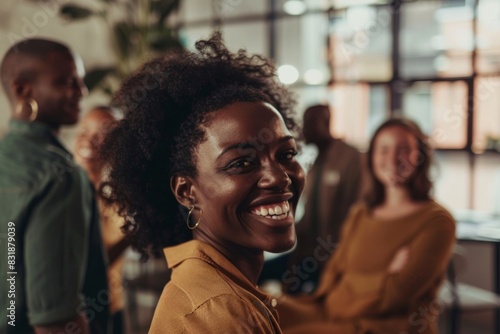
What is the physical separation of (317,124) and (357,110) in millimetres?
1418

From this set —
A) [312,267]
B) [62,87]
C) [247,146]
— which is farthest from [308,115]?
[247,146]

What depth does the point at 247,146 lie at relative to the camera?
0.93m

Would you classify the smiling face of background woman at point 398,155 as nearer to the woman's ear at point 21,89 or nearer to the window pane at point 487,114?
the woman's ear at point 21,89

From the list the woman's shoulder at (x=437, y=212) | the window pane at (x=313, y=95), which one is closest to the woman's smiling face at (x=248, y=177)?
the woman's shoulder at (x=437, y=212)

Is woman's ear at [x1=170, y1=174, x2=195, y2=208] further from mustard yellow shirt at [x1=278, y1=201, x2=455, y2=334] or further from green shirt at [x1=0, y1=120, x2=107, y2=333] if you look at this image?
mustard yellow shirt at [x1=278, y1=201, x2=455, y2=334]

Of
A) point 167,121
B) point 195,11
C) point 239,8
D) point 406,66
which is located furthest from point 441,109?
point 167,121

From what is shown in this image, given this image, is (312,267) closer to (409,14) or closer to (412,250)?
(412,250)

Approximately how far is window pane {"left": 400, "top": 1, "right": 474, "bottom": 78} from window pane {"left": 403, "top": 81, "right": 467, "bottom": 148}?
0.35ft

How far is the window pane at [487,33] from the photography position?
4246mm

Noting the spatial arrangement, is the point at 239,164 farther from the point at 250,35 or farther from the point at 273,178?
the point at 250,35

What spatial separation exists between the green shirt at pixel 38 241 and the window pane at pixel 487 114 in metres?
3.71

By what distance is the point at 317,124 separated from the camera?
361 cm

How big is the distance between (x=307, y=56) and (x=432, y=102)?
1261mm

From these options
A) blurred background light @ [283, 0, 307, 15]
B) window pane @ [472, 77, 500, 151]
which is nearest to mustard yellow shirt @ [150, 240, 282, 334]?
window pane @ [472, 77, 500, 151]
